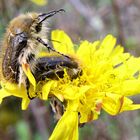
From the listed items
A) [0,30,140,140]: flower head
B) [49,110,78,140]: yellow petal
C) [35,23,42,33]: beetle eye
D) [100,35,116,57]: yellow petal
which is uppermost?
[35,23,42,33]: beetle eye

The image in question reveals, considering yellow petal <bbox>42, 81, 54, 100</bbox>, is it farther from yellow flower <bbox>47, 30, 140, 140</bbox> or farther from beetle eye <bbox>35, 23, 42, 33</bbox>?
beetle eye <bbox>35, 23, 42, 33</bbox>

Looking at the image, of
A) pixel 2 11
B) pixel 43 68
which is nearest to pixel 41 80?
pixel 43 68

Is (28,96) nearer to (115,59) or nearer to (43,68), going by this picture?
(43,68)

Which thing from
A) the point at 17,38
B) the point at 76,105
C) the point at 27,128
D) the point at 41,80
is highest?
the point at 17,38

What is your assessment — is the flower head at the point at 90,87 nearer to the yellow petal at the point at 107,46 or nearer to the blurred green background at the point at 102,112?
the yellow petal at the point at 107,46

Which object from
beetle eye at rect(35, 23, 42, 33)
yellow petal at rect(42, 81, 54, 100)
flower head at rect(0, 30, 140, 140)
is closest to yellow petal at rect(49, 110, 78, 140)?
flower head at rect(0, 30, 140, 140)

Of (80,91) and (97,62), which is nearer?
(80,91)

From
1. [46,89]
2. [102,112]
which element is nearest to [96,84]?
[46,89]
